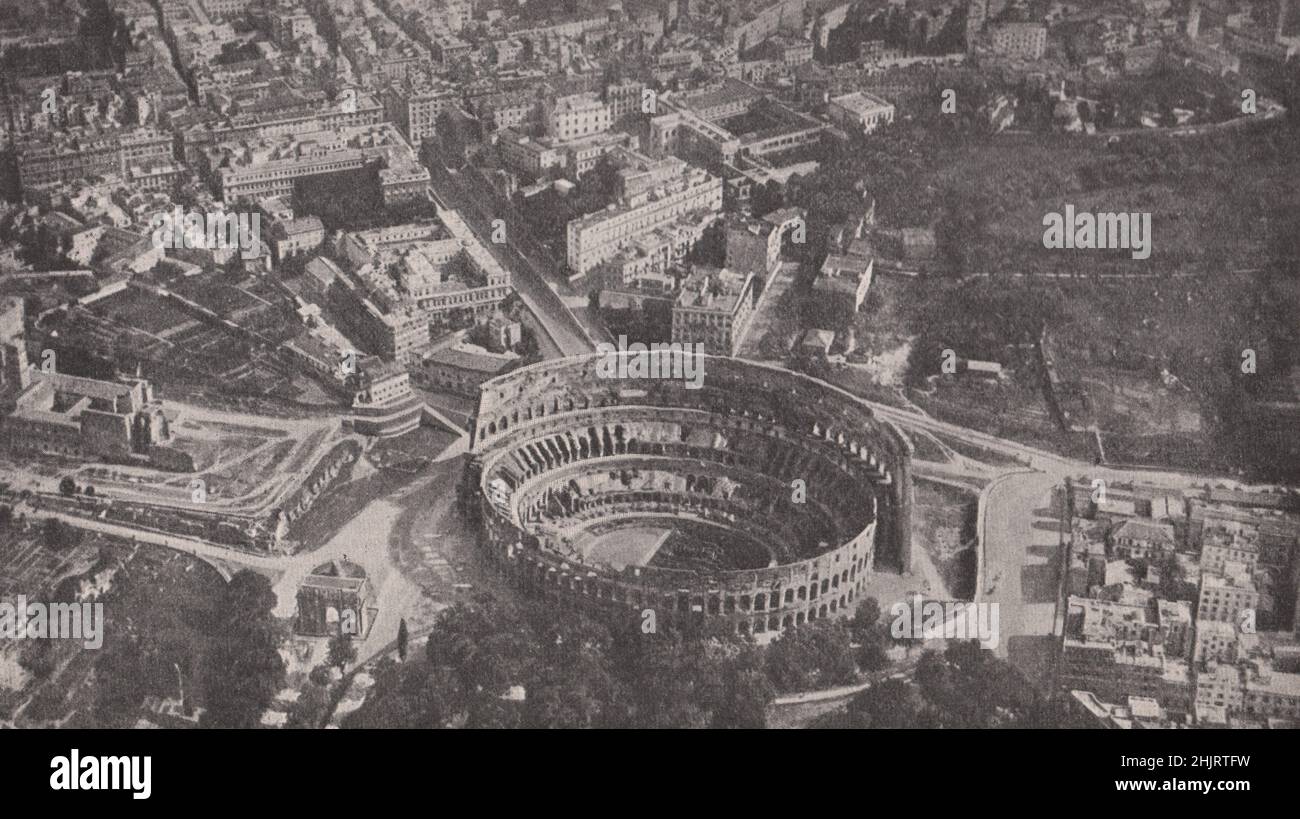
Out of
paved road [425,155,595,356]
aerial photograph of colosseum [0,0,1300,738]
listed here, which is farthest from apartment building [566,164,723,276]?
paved road [425,155,595,356]

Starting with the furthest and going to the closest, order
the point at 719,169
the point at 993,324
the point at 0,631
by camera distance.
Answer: the point at 719,169, the point at 993,324, the point at 0,631

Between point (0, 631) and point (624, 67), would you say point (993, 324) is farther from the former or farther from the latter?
point (0, 631)

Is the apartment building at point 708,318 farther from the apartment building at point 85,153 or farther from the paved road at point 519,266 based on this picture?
the apartment building at point 85,153

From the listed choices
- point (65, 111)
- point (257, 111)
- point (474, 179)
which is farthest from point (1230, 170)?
point (65, 111)

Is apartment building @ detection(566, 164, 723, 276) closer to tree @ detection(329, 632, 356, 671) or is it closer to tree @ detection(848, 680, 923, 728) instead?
tree @ detection(329, 632, 356, 671)
